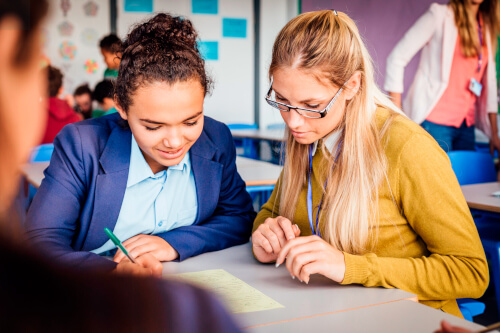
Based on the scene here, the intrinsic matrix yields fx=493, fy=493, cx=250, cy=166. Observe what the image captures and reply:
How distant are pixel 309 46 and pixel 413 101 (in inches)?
88.1

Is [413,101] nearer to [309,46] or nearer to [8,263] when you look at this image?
[309,46]

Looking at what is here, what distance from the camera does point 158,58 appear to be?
4.25ft

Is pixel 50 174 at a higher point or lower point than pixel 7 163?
lower

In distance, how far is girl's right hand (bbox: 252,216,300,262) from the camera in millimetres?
1256

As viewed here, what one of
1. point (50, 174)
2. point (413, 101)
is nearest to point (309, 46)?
point (50, 174)

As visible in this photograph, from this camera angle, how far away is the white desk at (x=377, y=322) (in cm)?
89

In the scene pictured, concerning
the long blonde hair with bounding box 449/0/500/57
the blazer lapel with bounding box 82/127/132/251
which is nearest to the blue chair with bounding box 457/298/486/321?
the blazer lapel with bounding box 82/127/132/251

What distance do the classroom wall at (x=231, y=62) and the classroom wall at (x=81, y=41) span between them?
1.06 meters

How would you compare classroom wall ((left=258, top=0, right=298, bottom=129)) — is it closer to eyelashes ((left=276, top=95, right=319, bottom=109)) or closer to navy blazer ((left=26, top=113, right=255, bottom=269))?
navy blazer ((left=26, top=113, right=255, bottom=269))

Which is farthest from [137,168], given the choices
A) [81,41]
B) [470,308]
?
[81,41]

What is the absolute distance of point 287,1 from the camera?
22.6 feet

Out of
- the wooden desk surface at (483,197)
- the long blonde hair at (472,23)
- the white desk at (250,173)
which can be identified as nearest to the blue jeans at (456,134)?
the long blonde hair at (472,23)

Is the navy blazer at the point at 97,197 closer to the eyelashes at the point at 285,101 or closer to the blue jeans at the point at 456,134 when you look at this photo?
the eyelashes at the point at 285,101

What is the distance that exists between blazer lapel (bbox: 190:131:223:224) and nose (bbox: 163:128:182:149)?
22 cm
